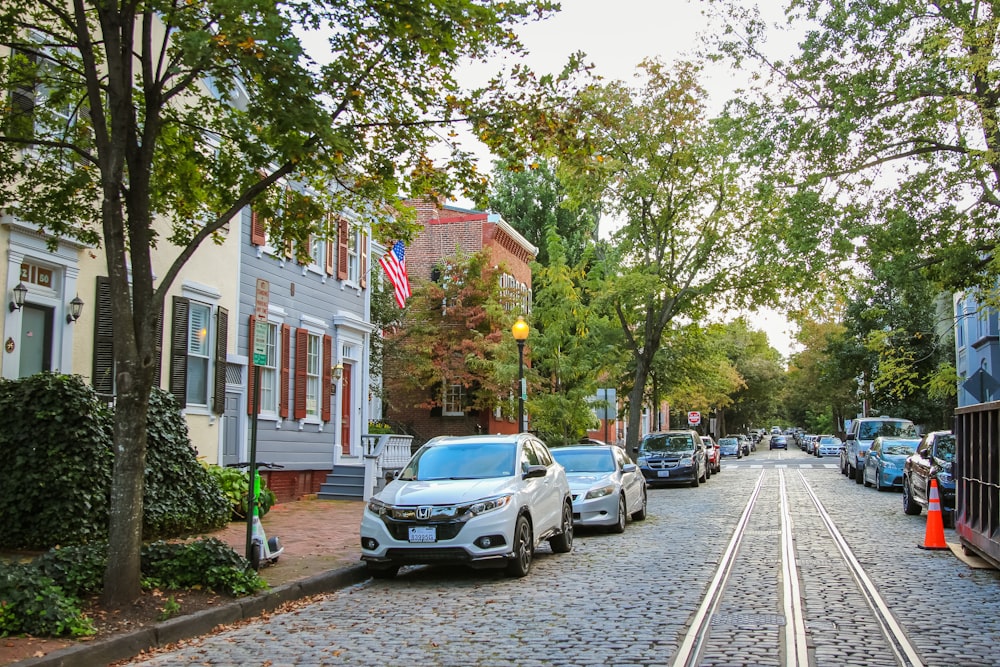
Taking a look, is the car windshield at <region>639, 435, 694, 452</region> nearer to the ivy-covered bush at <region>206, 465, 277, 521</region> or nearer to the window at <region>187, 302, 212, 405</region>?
the window at <region>187, 302, 212, 405</region>

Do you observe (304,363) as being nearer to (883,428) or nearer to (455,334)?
(455,334)

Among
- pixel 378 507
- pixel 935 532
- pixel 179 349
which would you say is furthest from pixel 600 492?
pixel 179 349

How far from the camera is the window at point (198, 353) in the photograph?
1755 cm

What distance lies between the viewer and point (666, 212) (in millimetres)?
31297

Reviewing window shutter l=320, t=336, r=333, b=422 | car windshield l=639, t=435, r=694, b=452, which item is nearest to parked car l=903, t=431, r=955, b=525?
car windshield l=639, t=435, r=694, b=452

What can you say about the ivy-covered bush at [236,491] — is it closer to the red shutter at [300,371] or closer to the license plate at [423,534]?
the red shutter at [300,371]

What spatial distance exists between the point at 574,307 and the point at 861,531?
14.7m

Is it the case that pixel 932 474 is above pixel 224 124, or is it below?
below

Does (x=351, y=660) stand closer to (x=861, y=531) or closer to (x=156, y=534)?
(x=156, y=534)

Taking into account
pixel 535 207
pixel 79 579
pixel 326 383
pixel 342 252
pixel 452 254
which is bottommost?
pixel 79 579

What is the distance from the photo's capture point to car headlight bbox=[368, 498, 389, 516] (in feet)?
36.3

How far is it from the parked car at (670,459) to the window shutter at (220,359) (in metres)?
14.5

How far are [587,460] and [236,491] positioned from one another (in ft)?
19.9

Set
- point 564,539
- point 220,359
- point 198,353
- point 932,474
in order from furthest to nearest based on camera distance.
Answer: point 220,359 < point 198,353 < point 932,474 < point 564,539
